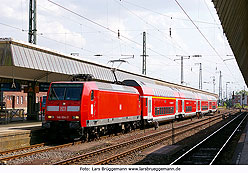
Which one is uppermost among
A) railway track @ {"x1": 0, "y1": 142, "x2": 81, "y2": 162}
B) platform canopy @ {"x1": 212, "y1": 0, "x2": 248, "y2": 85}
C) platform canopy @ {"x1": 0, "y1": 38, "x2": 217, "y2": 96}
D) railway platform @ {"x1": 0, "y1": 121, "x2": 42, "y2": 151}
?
platform canopy @ {"x1": 212, "y1": 0, "x2": 248, "y2": 85}

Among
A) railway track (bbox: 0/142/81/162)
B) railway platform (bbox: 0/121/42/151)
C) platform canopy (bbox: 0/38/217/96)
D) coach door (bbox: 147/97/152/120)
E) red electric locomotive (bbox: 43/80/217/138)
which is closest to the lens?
railway track (bbox: 0/142/81/162)

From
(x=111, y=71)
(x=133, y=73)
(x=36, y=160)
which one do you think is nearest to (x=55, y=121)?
(x=36, y=160)

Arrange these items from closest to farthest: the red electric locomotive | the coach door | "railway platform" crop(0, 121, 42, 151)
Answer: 1. "railway platform" crop(0, 121, 42, 151)
2. the red electric locomotive
3. the coach door

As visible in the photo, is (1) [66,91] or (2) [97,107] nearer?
(1) [66,91]

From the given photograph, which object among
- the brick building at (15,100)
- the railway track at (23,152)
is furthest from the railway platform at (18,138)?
the brick building at (15,100)

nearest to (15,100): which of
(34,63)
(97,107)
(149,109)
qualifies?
(149,109)

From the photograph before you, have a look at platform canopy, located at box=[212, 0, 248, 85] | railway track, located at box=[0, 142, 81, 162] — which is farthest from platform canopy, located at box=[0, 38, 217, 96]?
platform canopy, located at box=[212, 0, 248, 85]

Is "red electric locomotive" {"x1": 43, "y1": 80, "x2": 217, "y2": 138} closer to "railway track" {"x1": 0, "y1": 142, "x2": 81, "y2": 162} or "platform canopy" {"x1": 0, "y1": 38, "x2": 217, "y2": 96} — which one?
"railway track" {"x1": 0, "y1": 142, "x2": 81, "y2": 162}

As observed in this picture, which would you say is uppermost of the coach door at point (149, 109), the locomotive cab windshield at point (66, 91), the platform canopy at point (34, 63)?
the platform canopy at point (34, 63)

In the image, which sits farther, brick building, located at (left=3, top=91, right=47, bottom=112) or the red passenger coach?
brick building, located at (left=3, top=91, right=47, bottom=112)

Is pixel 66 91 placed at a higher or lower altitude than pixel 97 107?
higher

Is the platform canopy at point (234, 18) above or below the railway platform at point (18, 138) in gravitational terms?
above

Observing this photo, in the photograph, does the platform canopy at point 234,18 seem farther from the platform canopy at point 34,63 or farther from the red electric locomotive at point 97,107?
the platform canopy at point 34,63

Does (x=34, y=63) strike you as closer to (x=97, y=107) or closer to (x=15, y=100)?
(x=97, y=107)
